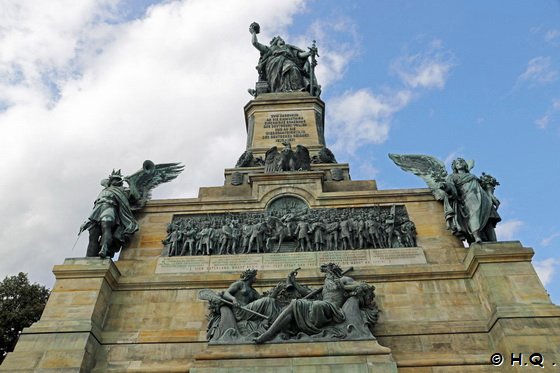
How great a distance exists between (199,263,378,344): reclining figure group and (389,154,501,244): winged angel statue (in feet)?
11.5

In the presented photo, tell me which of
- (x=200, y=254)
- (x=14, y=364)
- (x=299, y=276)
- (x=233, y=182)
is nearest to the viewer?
(x=14, y=364)

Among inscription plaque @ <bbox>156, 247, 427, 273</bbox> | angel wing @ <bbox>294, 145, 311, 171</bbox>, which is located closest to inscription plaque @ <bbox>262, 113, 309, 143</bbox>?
angel wing @ <bbox>294, 145, 311, 171</bbox>

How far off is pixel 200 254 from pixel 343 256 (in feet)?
12.9

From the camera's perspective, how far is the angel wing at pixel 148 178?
14391 millimetres

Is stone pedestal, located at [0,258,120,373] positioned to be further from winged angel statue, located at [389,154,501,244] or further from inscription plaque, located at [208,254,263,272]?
winged angel statue, located at [389,154,501,244]

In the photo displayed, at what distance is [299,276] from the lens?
11.9 m

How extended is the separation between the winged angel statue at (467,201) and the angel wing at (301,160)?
397 centimetres

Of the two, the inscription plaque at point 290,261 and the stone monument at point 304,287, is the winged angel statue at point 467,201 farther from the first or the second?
the inscription plaque at point 290,261

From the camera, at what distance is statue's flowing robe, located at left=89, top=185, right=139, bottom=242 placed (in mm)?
12945

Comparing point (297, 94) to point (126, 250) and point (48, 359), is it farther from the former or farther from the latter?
point (48, 359)

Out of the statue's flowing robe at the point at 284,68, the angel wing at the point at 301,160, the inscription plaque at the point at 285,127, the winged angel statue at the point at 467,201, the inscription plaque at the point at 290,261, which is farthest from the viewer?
the statue's flowing robe at the point at 284,68

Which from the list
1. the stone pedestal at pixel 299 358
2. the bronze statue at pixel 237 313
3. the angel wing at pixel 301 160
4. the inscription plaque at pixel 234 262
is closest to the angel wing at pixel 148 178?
the inscription plaque at pixel 234 262

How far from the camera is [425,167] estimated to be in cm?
1520

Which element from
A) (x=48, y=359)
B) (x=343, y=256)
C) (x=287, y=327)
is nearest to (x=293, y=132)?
(x=343, y=256)
